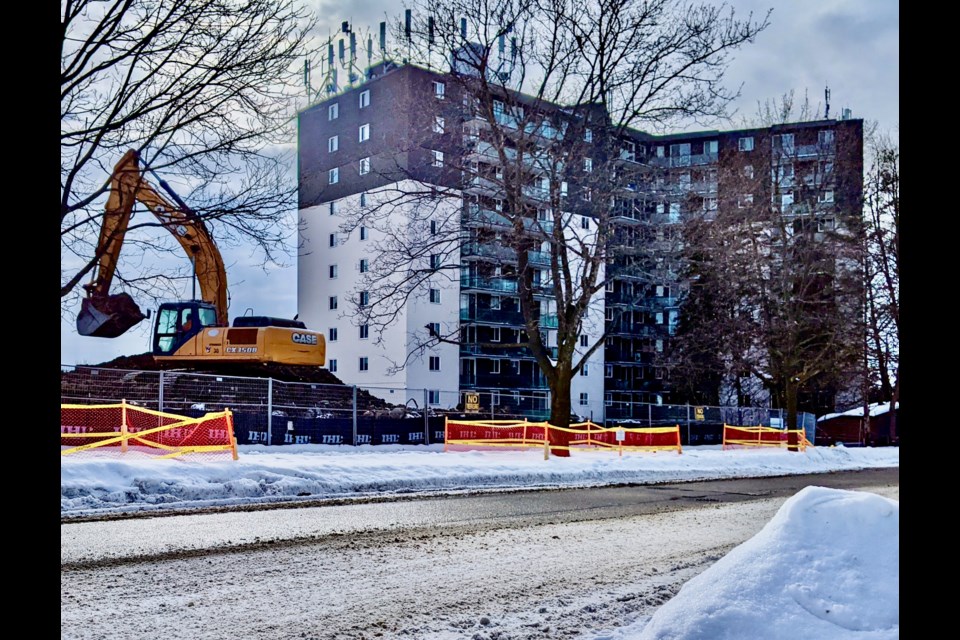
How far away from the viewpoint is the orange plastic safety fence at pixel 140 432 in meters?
19.4

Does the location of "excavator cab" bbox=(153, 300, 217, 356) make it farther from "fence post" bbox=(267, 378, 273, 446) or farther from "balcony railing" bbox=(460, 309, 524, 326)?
"balcony railing" bbox=(460, 309, 524, 326)

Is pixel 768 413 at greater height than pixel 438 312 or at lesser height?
lesser

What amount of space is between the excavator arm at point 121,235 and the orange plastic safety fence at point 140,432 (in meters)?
2.13

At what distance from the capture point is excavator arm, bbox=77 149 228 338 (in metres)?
16.7

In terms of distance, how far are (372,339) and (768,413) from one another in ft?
80.1

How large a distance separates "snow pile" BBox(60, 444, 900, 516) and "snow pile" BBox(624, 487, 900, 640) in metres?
8.77

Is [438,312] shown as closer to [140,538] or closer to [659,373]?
[659,373]

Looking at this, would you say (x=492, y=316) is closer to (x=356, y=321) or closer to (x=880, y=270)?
(x=356, y=321)

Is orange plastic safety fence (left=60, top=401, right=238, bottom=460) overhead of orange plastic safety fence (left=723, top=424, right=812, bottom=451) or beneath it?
overhead

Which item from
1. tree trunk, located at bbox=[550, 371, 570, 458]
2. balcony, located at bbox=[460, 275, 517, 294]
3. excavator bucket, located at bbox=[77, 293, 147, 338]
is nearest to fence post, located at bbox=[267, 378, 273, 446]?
excavator bucket, located at bbox=[77, 293, 147, 338]

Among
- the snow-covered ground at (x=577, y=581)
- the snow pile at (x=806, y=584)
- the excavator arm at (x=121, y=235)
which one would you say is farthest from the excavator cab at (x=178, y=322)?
the snow pile at (x=806, y=584)

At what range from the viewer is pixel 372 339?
5947cm
